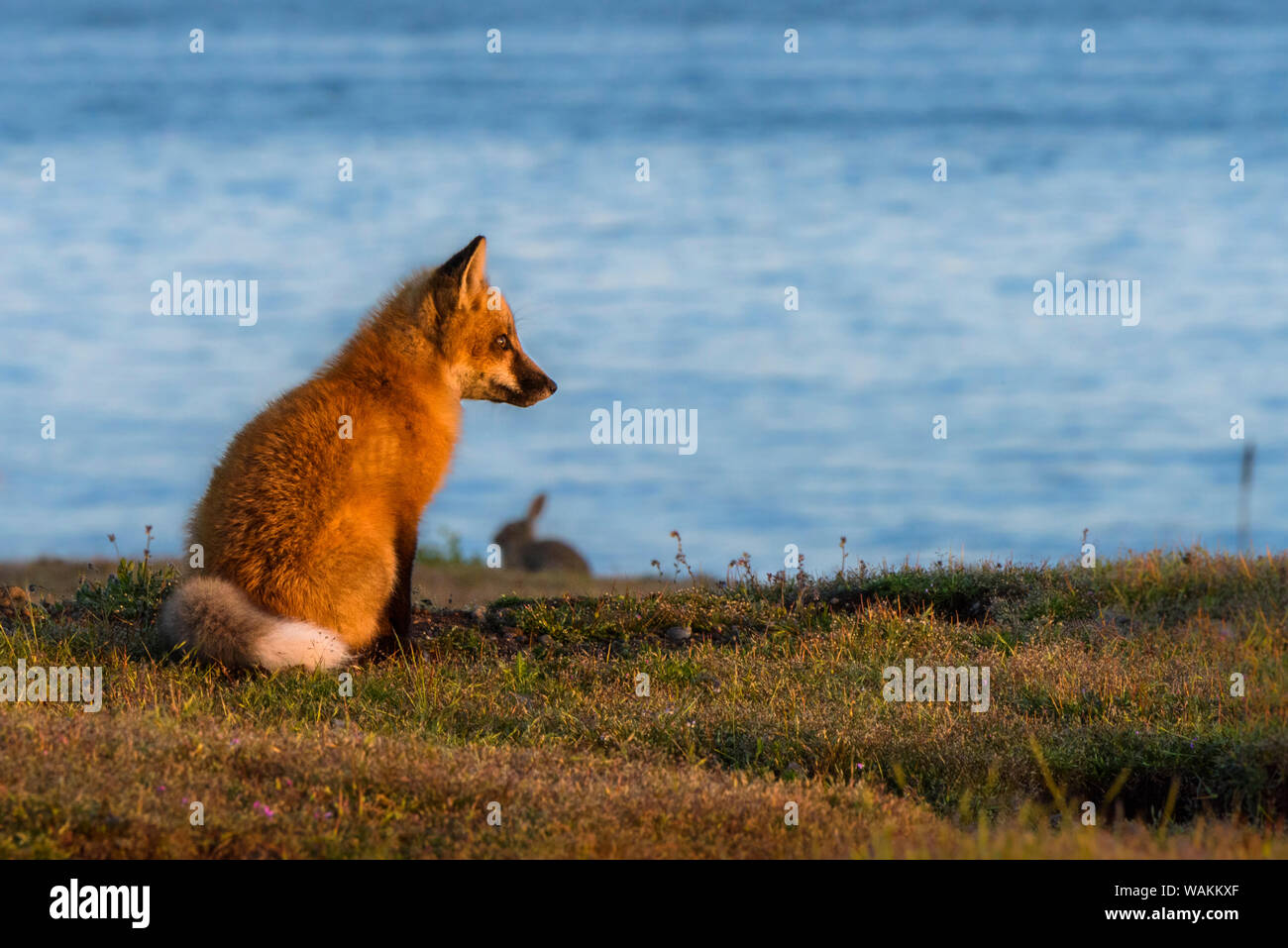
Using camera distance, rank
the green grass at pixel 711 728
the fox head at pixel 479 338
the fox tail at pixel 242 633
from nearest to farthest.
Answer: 1. the green grass at pixel 711 728
2. the fox tail at pixel 242 633
3. the fox head at pixel 479 338

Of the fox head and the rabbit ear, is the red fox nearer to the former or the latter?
the fox head

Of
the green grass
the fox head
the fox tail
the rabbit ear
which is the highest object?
the fox head

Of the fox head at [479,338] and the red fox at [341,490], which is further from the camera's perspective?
the fox head at [479,338]

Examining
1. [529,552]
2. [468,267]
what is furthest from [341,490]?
[529,552]

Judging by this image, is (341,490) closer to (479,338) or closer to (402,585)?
(402,585)

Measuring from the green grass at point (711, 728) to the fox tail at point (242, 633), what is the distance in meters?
0.18

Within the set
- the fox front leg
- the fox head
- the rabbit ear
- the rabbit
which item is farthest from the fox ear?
the rabbit

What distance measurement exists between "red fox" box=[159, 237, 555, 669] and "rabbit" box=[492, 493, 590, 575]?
1119 cm

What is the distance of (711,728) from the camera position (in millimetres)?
7340

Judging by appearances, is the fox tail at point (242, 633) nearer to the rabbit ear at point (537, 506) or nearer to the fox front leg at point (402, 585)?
the fox front leg at point (402, 585)

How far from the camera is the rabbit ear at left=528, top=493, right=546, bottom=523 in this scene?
1903 centimetres

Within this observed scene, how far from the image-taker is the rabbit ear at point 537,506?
19.0m

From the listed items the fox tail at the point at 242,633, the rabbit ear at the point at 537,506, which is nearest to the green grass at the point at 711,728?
the fox tail at the point at 242,633
